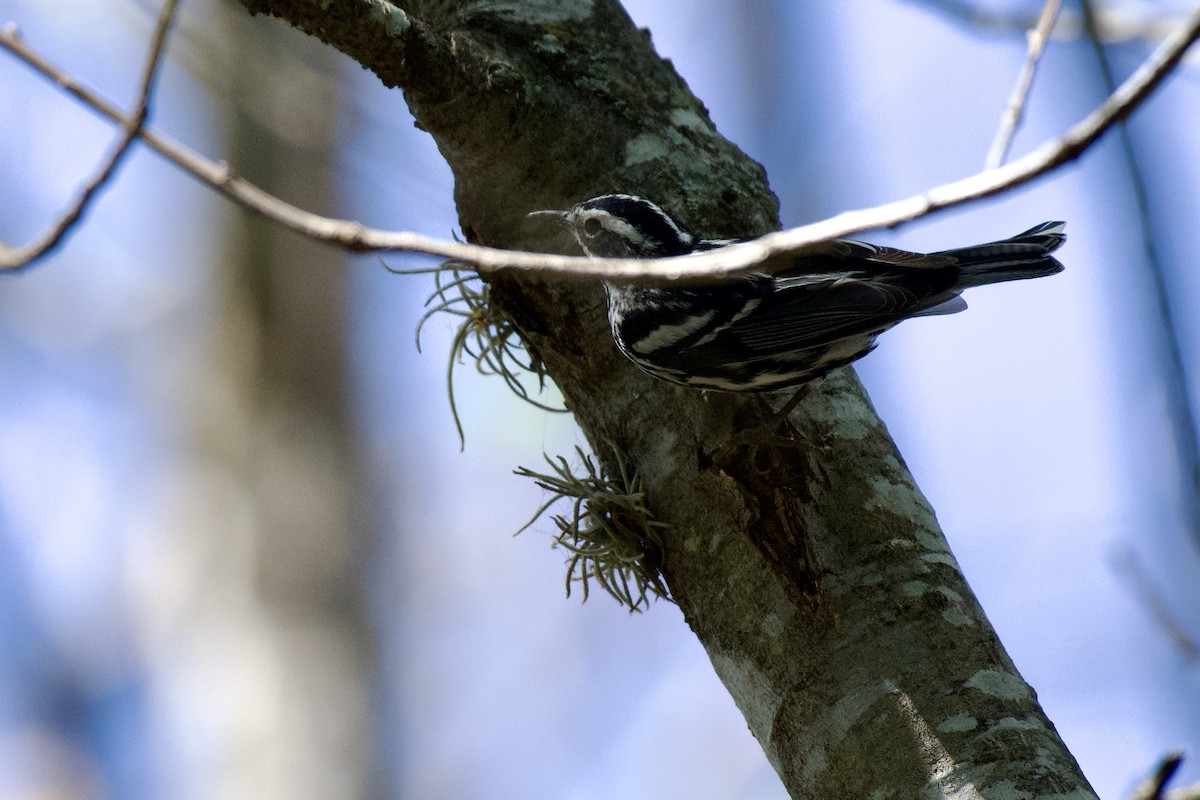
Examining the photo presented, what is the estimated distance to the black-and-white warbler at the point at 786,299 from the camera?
3104mm

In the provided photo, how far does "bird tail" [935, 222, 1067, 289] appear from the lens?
3148 mm

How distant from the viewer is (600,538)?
3213 mm

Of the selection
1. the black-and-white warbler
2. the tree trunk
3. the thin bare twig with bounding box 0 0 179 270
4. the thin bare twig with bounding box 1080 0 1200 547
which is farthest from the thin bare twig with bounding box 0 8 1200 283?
the black-and-white warbler

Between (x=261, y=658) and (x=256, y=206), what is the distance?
17.7 feet

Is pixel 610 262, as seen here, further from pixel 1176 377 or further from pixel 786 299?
pixel 786 299

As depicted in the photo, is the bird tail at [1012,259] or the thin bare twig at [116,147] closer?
the thin bare twig at [116,147]

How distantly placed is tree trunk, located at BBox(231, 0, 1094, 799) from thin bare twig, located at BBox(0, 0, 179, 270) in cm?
124

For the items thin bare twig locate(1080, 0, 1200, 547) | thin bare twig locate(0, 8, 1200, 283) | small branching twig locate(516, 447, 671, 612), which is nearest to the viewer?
thin bare twig locate(0, 8, 1200, 283)

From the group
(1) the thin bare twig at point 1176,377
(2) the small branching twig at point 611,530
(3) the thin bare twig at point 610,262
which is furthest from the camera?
(2) the small branching twig at point 611,530

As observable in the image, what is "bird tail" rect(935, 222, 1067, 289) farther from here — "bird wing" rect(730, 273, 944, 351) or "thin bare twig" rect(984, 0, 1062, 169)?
"thin bare twig" rect(984, 0, 1062, 169)

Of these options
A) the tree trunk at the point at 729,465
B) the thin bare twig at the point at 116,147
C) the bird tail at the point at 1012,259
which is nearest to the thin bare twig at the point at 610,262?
the thin bare twig at the point at 116,147

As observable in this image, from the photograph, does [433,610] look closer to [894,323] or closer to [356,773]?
[356,773]

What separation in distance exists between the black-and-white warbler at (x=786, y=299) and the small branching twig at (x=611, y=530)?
0.36 metres

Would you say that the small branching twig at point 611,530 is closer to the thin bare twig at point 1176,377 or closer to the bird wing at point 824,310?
the bird wing at point 824,310
